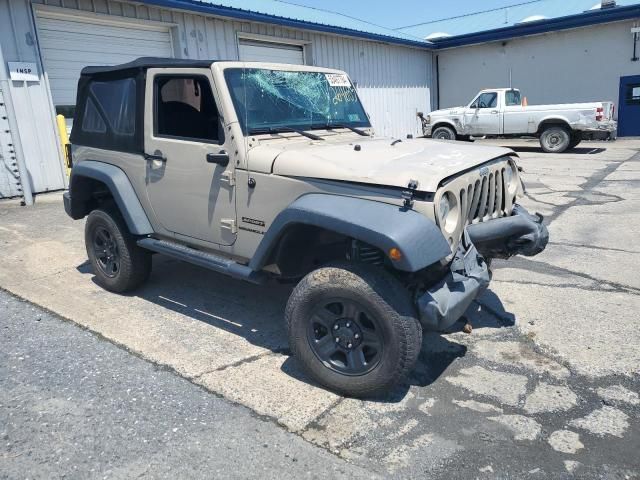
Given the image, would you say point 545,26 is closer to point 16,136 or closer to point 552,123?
point 552,123

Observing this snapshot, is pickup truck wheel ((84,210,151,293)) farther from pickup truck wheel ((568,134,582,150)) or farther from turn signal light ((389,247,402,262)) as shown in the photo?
pickup truck wheel ((568,134,582,150))

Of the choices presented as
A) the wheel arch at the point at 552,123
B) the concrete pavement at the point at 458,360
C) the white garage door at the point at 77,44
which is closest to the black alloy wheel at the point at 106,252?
the concrete pavement at the point at 458,360

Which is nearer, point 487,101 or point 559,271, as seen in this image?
point 559,271

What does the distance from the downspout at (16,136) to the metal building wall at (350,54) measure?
1.44 meters

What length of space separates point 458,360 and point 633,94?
18.9 meters

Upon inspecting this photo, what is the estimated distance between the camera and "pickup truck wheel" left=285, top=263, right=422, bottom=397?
2.93m

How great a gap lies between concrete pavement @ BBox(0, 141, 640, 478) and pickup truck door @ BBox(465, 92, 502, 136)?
10.5 metres

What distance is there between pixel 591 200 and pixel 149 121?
742 cm

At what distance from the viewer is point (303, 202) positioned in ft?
10.5

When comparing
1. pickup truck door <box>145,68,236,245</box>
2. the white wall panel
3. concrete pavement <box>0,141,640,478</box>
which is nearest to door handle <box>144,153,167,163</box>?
pickup truck door <box>145,68,236,245</box>

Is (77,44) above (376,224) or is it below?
above

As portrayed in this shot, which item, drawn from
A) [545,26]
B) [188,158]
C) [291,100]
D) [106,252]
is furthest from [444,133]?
[188,158]

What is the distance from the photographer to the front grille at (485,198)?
340 centimetres

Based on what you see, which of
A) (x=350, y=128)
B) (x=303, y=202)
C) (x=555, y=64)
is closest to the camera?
(x=303, y=202)
